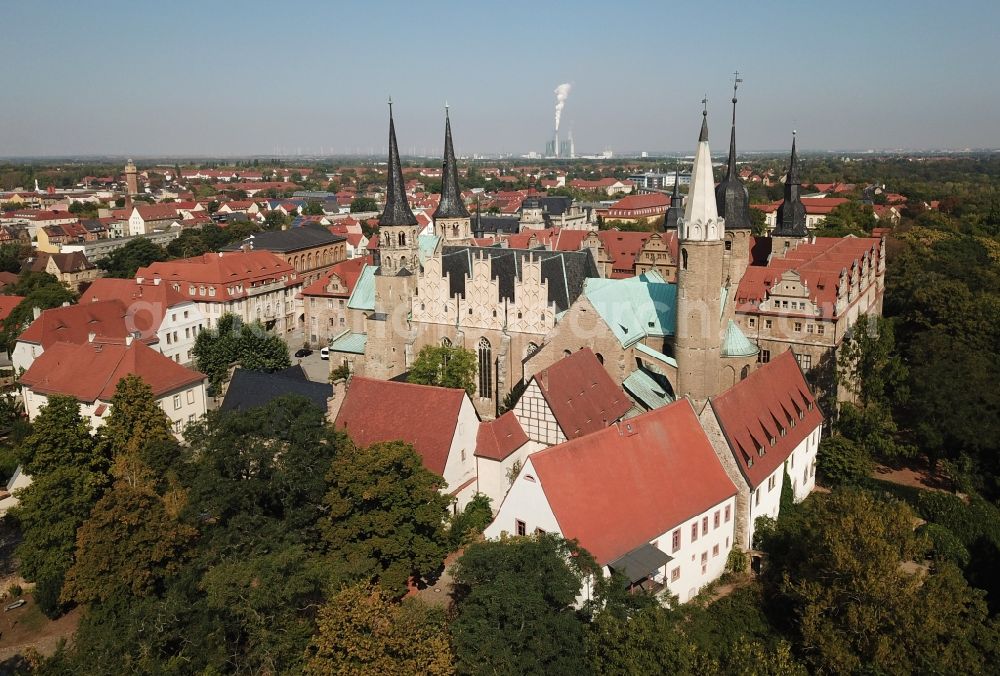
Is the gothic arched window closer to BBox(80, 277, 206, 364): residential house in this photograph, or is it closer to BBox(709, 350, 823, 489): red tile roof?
BBox(709, 350, 823, 489): red tile roof

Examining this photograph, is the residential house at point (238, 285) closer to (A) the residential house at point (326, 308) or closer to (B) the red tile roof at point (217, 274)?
(B) the red tile roof at point (217, 274)

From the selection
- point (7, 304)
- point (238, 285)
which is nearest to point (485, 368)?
point (238, 285)

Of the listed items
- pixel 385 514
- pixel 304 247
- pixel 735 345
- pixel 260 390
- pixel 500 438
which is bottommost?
pixel 385 514

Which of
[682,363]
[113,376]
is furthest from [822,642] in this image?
[113,376]

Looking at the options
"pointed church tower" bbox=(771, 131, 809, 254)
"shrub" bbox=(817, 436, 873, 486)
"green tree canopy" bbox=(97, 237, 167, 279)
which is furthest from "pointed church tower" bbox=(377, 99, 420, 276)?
"green tree canopy" bbox=(97, 237, 167, 279)

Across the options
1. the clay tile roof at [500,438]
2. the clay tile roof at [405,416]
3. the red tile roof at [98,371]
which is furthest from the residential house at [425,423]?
the red tile roof at [98,371]

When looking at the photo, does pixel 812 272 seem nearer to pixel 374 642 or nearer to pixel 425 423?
pixel 425 423

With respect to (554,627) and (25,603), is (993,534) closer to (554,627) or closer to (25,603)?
(554,627)
